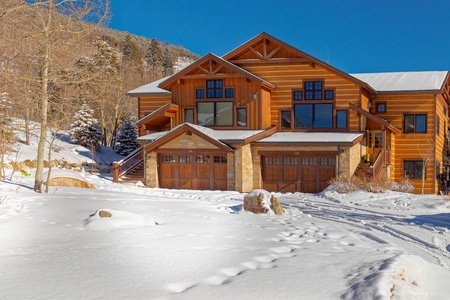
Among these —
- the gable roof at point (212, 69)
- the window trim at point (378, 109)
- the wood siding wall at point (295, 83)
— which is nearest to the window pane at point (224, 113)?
the gable roof at point (212, 69)

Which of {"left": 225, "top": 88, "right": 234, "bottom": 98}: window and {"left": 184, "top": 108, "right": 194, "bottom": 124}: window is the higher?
{"left": 225, "top": 88, "right": 234, "bottom": 98}: window

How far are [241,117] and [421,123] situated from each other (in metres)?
11.4

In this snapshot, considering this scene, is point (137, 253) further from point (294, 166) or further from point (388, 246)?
point (294, 166)

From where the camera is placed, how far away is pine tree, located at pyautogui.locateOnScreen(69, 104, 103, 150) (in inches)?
1447

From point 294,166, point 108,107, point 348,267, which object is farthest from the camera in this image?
point 108,107

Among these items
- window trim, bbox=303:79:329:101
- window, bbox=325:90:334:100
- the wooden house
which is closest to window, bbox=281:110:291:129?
the wooden house

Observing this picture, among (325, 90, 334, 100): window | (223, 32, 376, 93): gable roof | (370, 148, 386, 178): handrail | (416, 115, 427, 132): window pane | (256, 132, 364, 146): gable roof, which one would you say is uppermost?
(223, 32, 376, 93): gable roof

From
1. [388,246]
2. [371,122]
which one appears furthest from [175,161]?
[388,246]

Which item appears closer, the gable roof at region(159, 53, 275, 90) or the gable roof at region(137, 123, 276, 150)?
the gable roof at region(137, 123, 276, 150)

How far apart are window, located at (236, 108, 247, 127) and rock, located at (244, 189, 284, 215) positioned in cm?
1232

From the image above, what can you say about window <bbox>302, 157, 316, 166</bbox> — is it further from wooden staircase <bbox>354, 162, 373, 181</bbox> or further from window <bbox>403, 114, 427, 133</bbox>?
window <bbox>403, 114, 427, 133</bbox>

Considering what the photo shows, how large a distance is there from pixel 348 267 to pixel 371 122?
20776mm

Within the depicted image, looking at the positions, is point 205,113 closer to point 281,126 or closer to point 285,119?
point 281,126

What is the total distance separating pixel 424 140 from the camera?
1049 inches
